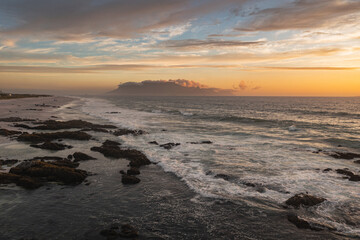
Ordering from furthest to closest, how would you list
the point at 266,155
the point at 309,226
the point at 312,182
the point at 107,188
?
the point at 266,155
the point at 312,182
the point at 107,188
the point at 309,226

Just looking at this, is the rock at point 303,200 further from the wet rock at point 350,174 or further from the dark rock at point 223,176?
the wet rock at point 350,174

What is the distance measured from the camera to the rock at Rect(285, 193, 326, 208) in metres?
10.3

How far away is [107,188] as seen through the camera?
1148 centimetres

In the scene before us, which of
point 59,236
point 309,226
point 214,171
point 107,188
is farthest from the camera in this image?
point 214,171

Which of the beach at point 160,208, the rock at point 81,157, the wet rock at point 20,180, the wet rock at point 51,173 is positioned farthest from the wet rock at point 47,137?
the wet rock at point 20,180

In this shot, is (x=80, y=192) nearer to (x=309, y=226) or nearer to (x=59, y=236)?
(x=59, y=236)

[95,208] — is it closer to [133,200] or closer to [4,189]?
[133,200]

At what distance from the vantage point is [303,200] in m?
10.5

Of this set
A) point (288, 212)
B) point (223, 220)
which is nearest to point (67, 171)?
point (223, 220)

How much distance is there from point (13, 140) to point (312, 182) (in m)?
22.8

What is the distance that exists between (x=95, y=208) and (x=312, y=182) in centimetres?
1138

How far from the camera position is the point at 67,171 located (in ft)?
40.8

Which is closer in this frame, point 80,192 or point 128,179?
point 80,192

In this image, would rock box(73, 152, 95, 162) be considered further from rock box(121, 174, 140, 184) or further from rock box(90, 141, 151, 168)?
rock box(121, 174, 140, 184)
